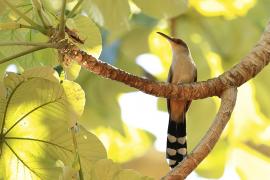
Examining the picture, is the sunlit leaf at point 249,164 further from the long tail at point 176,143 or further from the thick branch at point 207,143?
the thick branch at point 207,143

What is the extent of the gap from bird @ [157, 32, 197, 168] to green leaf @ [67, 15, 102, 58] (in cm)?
22

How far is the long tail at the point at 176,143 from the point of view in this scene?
1499mm

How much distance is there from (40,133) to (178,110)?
0.54 metres

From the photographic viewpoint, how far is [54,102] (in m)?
1.14

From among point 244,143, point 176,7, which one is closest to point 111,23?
point 176,7

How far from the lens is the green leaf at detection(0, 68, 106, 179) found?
112 centimetres

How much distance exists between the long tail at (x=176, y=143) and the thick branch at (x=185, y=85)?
373 mm

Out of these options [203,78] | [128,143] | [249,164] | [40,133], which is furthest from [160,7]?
[128,143]

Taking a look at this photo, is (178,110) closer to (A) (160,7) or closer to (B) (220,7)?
(A) (160,7)

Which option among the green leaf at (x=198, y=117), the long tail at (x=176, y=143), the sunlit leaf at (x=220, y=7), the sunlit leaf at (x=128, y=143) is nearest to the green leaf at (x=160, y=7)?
the long tail at (x=176, y=143)

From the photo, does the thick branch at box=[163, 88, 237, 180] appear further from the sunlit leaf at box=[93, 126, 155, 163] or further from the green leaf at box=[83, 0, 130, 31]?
the sunlit leaf at box=[93, 126, 155, 163]

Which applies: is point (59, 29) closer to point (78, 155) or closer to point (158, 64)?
point (78, 155)

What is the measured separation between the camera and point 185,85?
113cm

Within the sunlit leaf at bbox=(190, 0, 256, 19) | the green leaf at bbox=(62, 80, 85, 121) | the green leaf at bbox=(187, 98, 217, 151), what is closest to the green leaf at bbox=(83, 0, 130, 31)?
the green leaf at bbox=(62, 80, 85, 121)
